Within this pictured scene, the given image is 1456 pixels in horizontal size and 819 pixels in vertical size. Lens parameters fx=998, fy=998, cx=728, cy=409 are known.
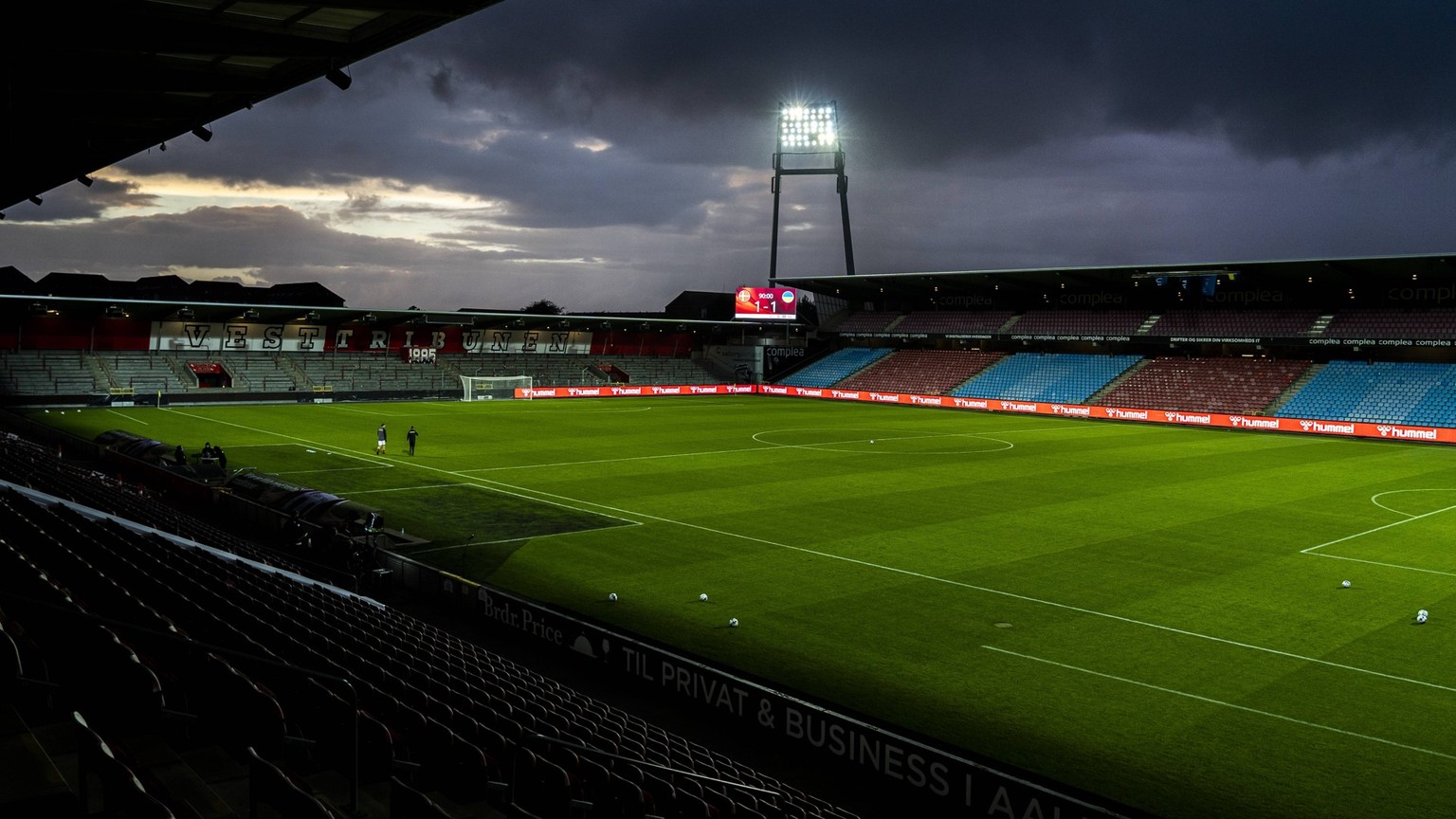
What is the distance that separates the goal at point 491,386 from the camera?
72.4 metres

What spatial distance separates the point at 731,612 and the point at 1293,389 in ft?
175

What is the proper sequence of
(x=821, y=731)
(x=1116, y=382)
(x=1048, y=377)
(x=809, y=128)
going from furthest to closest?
(x=809, y=128)
(x=1048, y=377)
(x=1116, y=382)
(x=821, y=731)

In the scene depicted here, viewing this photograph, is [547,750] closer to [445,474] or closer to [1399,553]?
[1399,553]

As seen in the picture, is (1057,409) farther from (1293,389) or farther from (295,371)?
(295,371)

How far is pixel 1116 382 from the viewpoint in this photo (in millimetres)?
67312

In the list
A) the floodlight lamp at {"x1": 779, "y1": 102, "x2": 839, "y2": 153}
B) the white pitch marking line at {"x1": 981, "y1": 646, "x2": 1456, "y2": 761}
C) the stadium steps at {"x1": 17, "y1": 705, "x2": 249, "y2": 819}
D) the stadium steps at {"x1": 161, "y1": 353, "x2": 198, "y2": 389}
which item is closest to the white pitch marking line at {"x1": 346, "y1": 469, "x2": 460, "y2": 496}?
the white pitch marking line at {"x1": 981, "y1": 646, "x2": 1456, "y2": 761}

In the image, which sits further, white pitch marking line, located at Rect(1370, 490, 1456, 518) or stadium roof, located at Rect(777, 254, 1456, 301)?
stadium roof, located at Rect(777, 254, 1456, 301)

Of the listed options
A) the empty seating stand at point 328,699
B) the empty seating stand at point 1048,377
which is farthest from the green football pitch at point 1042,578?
the empty seating stand at point 1048,377

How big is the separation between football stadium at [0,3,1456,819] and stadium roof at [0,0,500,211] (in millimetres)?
623

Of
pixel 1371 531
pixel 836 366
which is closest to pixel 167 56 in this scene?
pixel 1371 531

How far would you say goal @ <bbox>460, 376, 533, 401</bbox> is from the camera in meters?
72.4

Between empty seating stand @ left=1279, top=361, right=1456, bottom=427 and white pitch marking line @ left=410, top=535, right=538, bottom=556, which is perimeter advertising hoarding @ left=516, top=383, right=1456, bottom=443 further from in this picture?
white pitch marking line @ left=410, top=535, right=538, bottom=556

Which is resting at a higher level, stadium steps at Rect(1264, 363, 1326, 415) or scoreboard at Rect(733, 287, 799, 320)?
scoreboard at Rect(733, 287, 799, 320)

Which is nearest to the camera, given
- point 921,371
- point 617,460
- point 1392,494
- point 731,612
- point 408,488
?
point 731,612
